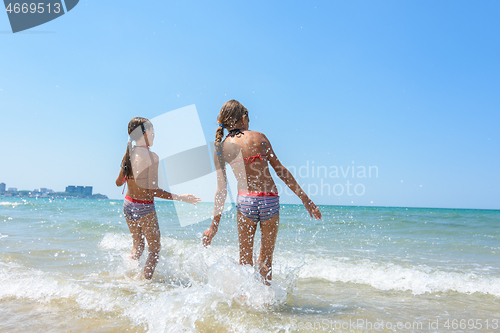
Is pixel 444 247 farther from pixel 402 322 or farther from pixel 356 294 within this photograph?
pixel 402 322

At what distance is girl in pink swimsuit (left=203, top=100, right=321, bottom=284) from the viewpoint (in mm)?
2992

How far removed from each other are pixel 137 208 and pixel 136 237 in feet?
1.62

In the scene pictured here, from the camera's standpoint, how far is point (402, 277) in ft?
15.5

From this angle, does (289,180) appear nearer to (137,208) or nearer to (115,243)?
(137,208)

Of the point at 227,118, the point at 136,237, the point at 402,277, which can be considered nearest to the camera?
the point at 227,118

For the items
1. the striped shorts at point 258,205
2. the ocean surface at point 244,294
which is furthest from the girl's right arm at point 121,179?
the striped shorts at point 258,205

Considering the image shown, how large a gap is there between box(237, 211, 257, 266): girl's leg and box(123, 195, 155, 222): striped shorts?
1344 mm

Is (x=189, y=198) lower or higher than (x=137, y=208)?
higher

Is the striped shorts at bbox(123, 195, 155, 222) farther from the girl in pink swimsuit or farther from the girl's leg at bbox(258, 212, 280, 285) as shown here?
the girl's leg at bbox(258, 212, 280, 285)

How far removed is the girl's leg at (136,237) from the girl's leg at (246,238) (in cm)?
151

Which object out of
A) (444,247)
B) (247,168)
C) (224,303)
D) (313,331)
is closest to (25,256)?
(224,303)

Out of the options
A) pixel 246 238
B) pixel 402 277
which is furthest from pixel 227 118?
pixel 402 277

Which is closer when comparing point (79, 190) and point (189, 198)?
point (189, 198)

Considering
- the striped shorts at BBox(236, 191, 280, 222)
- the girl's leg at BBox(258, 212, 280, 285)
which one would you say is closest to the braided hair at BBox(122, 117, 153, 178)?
the striped shorts at BBox(236, 191, 280, 222)
